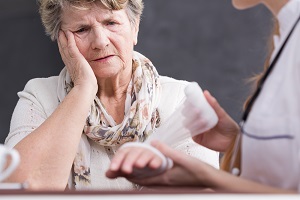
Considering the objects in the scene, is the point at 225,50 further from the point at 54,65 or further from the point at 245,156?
the point at 245,156

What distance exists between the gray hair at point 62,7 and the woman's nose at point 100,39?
0.09 metres

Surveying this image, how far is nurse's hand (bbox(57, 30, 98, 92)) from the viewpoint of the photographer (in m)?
2.54

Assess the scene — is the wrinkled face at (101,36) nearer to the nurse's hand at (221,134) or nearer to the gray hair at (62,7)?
the gray hair at (62,7)

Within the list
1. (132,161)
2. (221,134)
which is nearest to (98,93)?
(221,134)

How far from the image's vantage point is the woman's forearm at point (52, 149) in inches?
87.0

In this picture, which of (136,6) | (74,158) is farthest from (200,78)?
(74,158)

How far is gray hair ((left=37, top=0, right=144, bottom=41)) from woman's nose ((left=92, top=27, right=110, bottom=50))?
0.31ft

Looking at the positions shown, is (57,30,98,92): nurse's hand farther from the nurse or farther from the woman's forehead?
the nurse

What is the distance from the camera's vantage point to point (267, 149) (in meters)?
1.49

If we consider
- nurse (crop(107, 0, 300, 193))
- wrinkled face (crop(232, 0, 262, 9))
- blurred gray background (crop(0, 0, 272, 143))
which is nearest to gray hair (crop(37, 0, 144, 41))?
wrinkled face (crop(232, 0, 262, 9))

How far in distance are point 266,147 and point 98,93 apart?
132 cm

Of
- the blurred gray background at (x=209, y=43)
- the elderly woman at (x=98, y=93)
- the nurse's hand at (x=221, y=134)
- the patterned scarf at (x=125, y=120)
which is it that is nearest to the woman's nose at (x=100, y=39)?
the elderly woman at (x=98, y=93)

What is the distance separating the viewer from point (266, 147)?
1.49 metres

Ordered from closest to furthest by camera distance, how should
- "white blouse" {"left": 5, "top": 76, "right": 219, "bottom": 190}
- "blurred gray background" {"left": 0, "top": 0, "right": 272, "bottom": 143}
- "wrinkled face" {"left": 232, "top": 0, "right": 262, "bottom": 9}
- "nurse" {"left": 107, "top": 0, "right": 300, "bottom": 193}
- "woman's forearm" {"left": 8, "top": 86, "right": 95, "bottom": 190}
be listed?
"nurse" {"left": 107, "top": 0, "right": 300, "bottom": 193}, "wrinkled face" {"left": 232, "top": 0, "right": 262, "bottom": 9}, "woman's forearm" {"left": 8, "top": 86, "right": 95, "bottom": 190}, "white blouse" {"left": 5, "top": 76, "right": 219, "bottom": 190}, "blurred gray background" {"left": 0, "top": 0, "right": 272, "bottom": 143}
